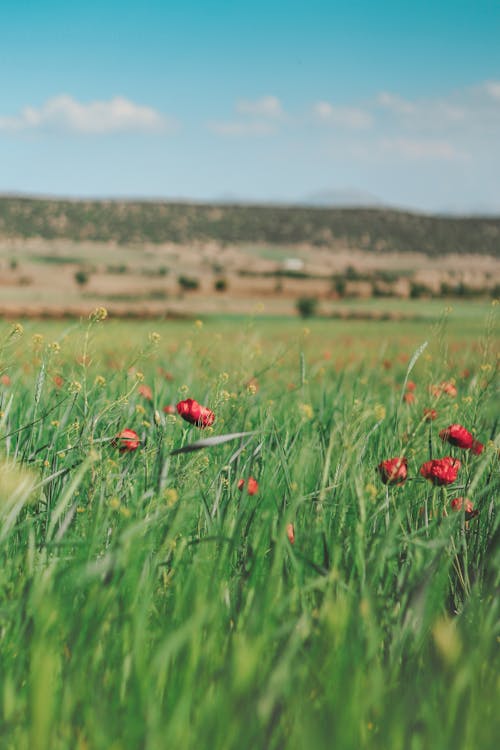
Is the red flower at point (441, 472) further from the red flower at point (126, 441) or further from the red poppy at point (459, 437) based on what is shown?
the red flower at point (126, 441)

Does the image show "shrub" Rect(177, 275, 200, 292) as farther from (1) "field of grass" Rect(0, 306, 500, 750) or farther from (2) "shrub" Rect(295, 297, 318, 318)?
(1) "field of grass" Rect(0, 306, 500, 750)

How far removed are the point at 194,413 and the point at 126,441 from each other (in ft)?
0.71

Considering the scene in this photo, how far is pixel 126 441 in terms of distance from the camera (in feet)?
6.47

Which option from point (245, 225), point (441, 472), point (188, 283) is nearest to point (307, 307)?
point (188, 283)

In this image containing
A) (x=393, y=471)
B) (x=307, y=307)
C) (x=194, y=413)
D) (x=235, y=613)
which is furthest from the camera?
(x=307, y=307)

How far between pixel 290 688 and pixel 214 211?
58.2 meters

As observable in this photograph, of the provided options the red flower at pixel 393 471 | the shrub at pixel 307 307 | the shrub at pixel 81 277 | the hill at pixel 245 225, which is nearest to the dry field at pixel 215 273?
the shrub at pixel 81 277

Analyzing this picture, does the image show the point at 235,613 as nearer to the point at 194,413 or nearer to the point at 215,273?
the point at 194,413

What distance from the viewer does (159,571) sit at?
1.50 metres

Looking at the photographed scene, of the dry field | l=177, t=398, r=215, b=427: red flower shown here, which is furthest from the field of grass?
the dry field

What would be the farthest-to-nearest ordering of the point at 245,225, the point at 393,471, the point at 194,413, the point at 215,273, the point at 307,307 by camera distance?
the point at 245,225, the point at 215,273, the point at 307,307, the point at 194,413, the point at 393,471

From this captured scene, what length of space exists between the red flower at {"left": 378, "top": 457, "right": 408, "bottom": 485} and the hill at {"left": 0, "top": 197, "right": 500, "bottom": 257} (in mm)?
47960

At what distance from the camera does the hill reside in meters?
49.6

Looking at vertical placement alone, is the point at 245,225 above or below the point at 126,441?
above
